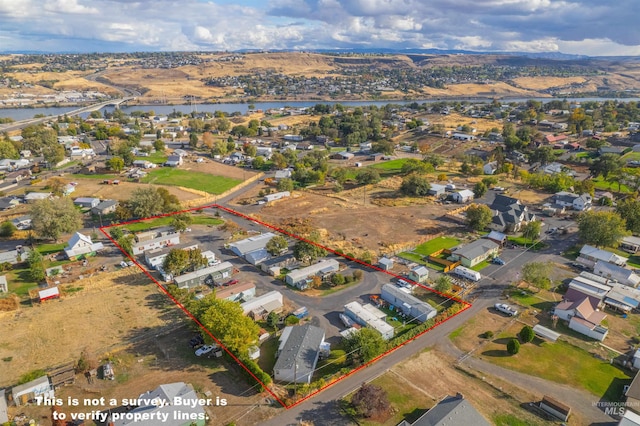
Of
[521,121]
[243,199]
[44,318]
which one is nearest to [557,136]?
[521,121]

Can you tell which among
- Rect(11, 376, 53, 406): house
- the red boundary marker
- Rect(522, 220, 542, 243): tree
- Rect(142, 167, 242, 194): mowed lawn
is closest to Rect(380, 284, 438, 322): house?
the red boundary marker

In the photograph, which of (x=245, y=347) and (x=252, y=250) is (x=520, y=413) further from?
(x=252, y=250)

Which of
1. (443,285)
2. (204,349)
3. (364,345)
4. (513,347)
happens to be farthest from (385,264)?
(204,349)

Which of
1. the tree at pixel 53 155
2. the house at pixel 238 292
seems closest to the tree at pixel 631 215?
the house at pixel 238 292

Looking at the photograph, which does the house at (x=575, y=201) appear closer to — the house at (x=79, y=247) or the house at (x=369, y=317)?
the house at (x=369, y=317)

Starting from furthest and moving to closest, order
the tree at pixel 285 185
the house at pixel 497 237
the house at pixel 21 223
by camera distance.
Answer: the tree at pixel 285 185 → the house at pixel 21 223 → the house at pixel 497 237

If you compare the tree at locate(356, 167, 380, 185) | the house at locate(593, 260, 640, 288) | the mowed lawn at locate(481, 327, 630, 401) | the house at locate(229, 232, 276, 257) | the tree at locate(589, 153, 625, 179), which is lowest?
the mowed lawn at locate(481, 327, 630, 401)

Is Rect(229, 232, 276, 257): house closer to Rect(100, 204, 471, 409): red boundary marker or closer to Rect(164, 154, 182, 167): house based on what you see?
Rect(100, 204, 471, 409): red boundary marker
